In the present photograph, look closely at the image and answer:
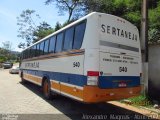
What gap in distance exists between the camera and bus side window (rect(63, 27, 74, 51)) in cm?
936

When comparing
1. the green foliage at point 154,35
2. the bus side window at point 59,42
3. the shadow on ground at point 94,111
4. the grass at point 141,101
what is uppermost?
the green foliage at point 154,35

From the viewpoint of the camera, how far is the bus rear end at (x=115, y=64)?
7809 mm

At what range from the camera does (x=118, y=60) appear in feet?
27.9

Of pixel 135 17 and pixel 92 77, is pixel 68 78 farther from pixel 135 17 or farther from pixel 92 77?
pixel 135 17

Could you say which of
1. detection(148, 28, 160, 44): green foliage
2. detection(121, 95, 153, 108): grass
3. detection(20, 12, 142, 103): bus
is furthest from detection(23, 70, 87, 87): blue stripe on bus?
detection(148, 28, 160, 44): green foliage

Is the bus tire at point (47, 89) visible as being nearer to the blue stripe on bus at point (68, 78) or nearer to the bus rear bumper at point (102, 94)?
the blue stripe on bus at point (68, 78)

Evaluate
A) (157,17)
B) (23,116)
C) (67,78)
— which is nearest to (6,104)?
(23,116)

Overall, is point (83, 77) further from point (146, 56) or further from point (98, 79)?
point (146, 56)

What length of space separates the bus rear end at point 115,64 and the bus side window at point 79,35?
2.24ft

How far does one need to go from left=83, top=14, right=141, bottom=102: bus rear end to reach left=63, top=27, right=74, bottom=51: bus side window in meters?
1.62

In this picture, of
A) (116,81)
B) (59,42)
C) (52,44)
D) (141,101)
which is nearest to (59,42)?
(59,42)

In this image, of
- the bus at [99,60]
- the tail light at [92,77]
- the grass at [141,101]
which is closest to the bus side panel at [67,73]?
the bus at [99,60]

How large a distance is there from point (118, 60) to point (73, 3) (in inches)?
1182

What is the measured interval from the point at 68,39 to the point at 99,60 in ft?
7.30
